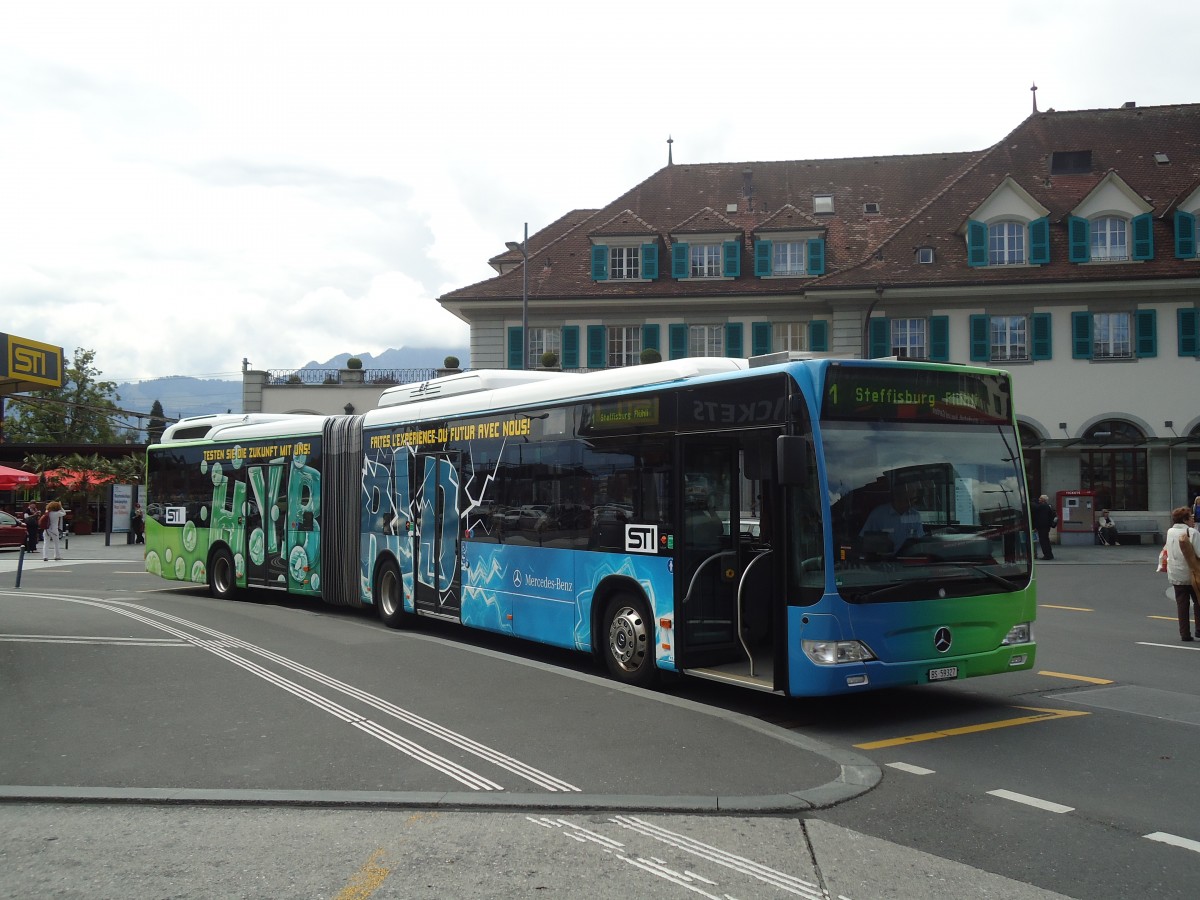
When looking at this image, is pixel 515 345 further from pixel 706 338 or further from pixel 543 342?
pixel 706 338

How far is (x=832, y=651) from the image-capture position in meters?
8.38

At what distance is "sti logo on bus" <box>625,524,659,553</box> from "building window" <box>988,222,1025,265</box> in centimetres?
3122

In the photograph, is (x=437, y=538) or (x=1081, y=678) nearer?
(x=1081, y=678)

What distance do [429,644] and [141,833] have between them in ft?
24.8

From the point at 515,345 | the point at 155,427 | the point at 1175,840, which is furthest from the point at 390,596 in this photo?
the point at 155,427

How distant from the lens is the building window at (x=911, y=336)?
3806cm

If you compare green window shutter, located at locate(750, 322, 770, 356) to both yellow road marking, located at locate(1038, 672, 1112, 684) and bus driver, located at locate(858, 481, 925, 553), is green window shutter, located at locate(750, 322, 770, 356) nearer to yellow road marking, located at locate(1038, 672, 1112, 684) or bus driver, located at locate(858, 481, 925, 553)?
yellow road marking, located at locate(1038, 672, 1112, 684)

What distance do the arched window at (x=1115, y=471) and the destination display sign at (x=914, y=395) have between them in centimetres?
2938

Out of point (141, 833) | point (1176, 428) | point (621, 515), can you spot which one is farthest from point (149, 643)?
point (1176, 428)

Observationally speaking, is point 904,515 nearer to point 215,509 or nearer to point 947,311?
point 215,509

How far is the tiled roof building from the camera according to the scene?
3650 centimetres

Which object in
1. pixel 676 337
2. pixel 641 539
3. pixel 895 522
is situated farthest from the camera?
pixel 676 337

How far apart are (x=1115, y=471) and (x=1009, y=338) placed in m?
5.63

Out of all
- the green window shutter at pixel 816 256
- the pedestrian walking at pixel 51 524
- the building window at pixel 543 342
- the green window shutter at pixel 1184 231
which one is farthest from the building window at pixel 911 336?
the pedestrian walking at pixel 51 524
